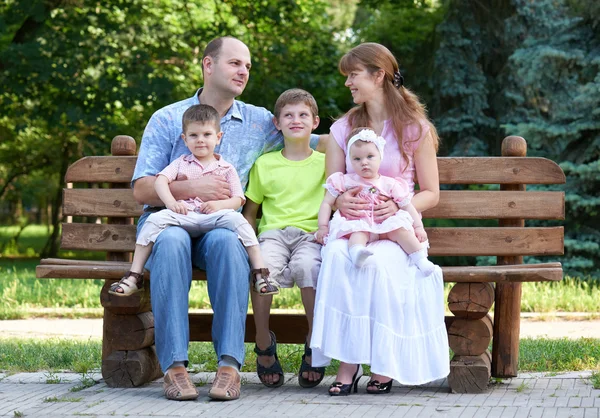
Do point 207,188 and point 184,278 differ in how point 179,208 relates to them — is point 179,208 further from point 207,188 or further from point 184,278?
point 184,278

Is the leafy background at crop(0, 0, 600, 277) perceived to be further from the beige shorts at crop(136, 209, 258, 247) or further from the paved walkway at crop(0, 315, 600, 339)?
the beige shorts at crop(136, 209, 258, 247)

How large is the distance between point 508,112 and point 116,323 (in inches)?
424

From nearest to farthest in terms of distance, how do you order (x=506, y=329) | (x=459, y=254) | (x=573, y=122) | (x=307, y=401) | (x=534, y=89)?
(x=307, y=401) → (x=506, y=329) → (x=459, y=254) → (x=573, y=122) → (x=534, y=89)

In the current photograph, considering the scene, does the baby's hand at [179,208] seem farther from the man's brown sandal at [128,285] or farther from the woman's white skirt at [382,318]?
the woman's white skirt at [382,318]

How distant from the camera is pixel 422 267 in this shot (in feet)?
14.7

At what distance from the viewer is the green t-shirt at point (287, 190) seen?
495cm

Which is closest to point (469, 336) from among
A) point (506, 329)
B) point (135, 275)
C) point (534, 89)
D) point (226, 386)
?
point (506, 329)

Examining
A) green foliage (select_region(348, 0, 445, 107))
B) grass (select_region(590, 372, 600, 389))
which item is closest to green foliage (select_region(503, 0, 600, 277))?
green foliage (select_region(348, 0, 445, 107))

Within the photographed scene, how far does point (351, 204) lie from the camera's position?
4633 mm

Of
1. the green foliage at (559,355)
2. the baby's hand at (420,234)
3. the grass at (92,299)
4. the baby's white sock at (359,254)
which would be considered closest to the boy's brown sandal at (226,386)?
the baby's white sock at (359,254)

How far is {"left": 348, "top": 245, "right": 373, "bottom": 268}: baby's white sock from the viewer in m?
4.34

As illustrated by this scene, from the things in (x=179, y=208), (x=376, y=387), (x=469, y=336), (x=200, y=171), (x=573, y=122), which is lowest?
(x=376, y=387)

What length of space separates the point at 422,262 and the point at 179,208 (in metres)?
1.20

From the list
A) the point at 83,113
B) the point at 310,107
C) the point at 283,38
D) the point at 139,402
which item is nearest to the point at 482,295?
the point at 310,107
